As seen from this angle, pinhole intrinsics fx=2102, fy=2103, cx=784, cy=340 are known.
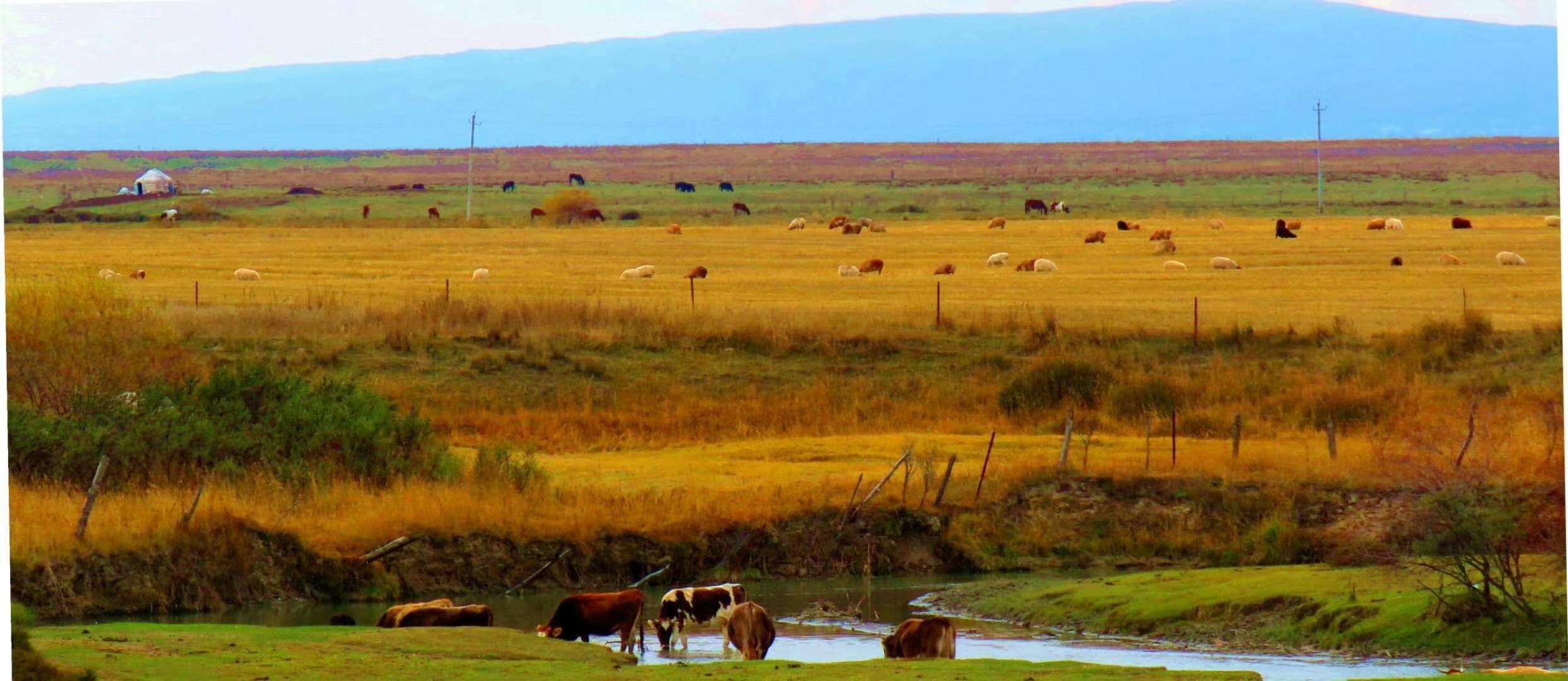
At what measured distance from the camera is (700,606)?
2394cm

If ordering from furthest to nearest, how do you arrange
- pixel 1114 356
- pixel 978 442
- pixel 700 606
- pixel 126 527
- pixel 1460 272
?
pixel 1460 272 → pixel 1114 356 → pixel 978 442 → pixel 126 527 → pixel 700 606

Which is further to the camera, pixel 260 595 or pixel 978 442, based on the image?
pixel 978 442

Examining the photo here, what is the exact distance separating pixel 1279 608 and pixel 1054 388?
19.9m

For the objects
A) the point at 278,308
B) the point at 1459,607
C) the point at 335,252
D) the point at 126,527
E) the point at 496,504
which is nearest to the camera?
the point at 1459,607

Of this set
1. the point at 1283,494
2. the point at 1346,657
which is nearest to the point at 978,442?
the point at 1283,494

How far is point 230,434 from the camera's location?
33.8 m

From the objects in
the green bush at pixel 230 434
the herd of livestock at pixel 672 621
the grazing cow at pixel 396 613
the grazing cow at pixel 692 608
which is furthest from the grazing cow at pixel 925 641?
the green bush at pixel 230 434

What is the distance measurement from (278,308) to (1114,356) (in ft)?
70.9

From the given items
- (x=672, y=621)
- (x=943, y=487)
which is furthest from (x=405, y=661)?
(x=943, y=487)

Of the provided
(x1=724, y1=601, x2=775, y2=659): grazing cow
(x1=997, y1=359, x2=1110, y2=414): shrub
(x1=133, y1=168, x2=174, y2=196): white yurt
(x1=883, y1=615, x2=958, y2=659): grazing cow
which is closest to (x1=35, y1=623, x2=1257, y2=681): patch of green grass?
(x1=883, y1=615, x2=958, y2=659): grazing cow

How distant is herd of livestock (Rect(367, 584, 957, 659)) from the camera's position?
20312 millimetres

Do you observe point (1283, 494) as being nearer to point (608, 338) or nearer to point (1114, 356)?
point (1114, 356)

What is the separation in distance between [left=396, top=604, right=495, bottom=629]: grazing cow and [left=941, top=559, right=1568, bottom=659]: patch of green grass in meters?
7.05

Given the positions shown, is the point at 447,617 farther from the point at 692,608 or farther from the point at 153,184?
the point at 153,184
